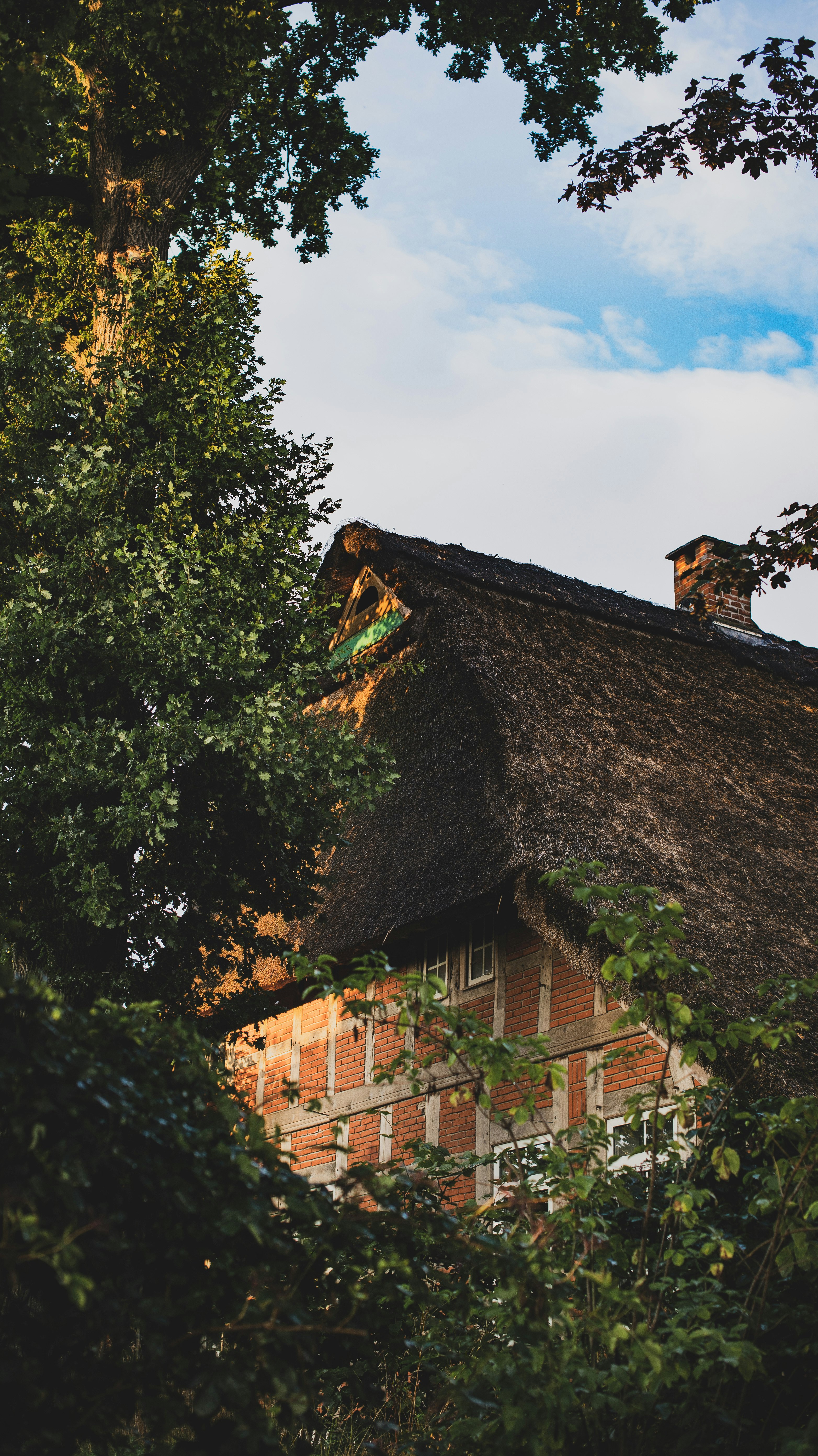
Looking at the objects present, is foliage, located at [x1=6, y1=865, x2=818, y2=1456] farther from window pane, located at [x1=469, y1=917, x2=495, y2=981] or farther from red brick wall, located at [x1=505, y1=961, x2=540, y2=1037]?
window pane, located at [x1=469, y1=917, x2=495, y2=981]

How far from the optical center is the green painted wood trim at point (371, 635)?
35.9 ft

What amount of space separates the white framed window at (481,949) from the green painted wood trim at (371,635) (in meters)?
2.92

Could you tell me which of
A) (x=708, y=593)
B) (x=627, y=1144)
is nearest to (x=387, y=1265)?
(x=627, y=1144)

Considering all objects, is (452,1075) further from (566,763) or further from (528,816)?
(566,763)

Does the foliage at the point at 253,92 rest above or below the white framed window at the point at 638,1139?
above

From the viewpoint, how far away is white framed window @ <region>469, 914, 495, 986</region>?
29.2 feet

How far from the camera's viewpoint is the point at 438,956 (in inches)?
372

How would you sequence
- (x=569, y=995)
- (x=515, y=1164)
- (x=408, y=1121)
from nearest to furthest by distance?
(x=515, y=1164) < (x=569, y=995) < (x=408, y=1121)

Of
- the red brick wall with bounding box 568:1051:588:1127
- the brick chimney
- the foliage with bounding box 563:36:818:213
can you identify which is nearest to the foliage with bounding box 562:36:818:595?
the foliage with bounding box 563:36:818:213

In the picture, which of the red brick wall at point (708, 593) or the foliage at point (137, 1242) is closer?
the foliage at point (137, 1242)

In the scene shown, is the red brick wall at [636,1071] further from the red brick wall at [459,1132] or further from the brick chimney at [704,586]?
the brick chimney at [704,586]

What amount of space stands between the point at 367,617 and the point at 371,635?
20.3 inches

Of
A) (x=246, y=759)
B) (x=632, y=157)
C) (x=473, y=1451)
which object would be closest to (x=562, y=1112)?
(x=246, y=759)

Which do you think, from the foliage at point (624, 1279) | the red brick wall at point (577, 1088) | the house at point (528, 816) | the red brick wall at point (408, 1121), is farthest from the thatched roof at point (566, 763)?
the foliage at point (624, 1279)
